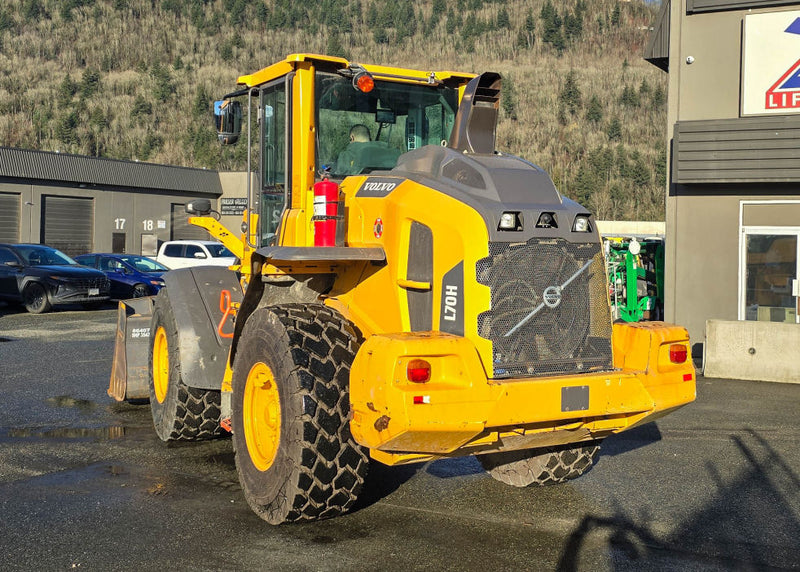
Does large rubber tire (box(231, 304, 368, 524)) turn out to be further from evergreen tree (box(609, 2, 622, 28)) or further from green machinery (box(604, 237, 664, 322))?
evergreen tree (box(609, 2, 622, 28))

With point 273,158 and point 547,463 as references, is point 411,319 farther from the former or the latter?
point 273,158

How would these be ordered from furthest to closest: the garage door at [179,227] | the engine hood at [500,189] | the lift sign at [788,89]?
the garage door at [179,227]
the lift sign at [788,89]
the engine hood at [500,189]

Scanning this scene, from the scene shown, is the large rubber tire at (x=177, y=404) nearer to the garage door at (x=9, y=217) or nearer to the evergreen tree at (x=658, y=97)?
the garage door at (x=9, y=217)

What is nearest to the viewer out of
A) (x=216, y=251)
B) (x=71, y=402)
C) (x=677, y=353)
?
(x=677, y=353)

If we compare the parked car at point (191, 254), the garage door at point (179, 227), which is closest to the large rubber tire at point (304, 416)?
the parked car at point (191, 254)

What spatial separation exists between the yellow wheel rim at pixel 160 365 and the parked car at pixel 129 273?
→ 16889 millimetres

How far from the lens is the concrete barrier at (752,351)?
472 inches

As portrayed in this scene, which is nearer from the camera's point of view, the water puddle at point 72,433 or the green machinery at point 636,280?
the water puddle at point 72,433

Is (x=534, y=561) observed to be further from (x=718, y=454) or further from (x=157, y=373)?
(x=157, y=373)

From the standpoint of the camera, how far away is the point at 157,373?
26.7 ft

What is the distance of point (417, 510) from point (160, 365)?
3.19 m

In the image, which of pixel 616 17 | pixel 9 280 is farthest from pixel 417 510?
pixel 616 17

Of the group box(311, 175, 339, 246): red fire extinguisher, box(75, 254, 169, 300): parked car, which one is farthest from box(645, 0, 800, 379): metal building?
box(75, 254, 169, 300): parked car

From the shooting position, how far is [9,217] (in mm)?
34500
